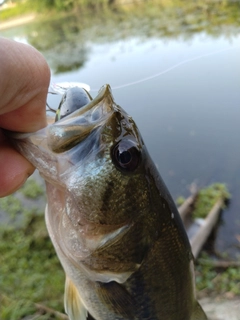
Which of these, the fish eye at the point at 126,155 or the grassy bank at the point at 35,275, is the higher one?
the fish eye at the point at 126,155

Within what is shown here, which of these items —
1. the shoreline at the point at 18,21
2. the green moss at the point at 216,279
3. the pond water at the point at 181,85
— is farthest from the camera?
the shoreline at the point at 18,21

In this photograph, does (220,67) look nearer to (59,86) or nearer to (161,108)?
(161,108)

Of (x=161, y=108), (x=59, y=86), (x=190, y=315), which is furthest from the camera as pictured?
(x=161, y=108)

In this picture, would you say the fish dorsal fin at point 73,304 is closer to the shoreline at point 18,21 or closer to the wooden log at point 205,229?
the wooden log at point 205,229

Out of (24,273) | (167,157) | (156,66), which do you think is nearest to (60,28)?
(156,66)

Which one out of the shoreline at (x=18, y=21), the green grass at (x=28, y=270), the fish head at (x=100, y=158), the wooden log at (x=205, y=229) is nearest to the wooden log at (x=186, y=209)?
the wooden log at (x=205, y=229)

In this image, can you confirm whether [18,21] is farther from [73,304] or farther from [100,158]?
[100,158]

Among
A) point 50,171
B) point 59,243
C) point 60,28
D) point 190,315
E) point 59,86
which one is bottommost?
point 60,28
